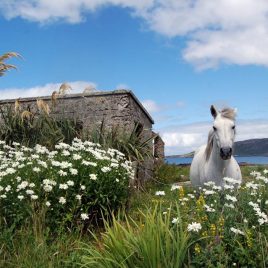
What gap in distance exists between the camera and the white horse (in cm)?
715

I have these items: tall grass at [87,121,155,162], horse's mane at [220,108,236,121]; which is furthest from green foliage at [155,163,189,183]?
horse's mane at [220,108,236,121]

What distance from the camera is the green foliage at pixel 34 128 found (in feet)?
41.1

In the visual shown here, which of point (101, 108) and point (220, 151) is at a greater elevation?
point (101, 108)

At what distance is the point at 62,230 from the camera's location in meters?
6.32

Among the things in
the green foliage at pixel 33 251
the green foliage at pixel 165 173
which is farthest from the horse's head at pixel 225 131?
the green foliage at pixel 165 173

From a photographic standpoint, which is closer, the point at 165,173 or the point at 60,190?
the point at 60,190

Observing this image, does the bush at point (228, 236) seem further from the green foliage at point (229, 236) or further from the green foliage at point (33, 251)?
the green foliage at point (33, 251)

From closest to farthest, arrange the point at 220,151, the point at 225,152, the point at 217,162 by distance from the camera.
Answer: the point at 225,152, the point at 220,151, the point at 217,162

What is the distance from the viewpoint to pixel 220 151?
717cm

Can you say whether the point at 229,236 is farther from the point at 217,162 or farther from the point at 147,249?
the point at 217,162

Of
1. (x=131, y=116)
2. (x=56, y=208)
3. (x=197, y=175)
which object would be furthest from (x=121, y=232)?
(x=131, y=116)

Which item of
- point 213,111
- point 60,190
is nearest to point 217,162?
point 213,111

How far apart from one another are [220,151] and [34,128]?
295 inches

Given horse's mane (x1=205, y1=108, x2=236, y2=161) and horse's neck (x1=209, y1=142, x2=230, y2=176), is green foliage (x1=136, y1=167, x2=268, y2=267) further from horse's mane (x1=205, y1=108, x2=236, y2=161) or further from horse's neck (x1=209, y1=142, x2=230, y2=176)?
horse's mane (x1=205, y1=108, x2=236, y2=161)
